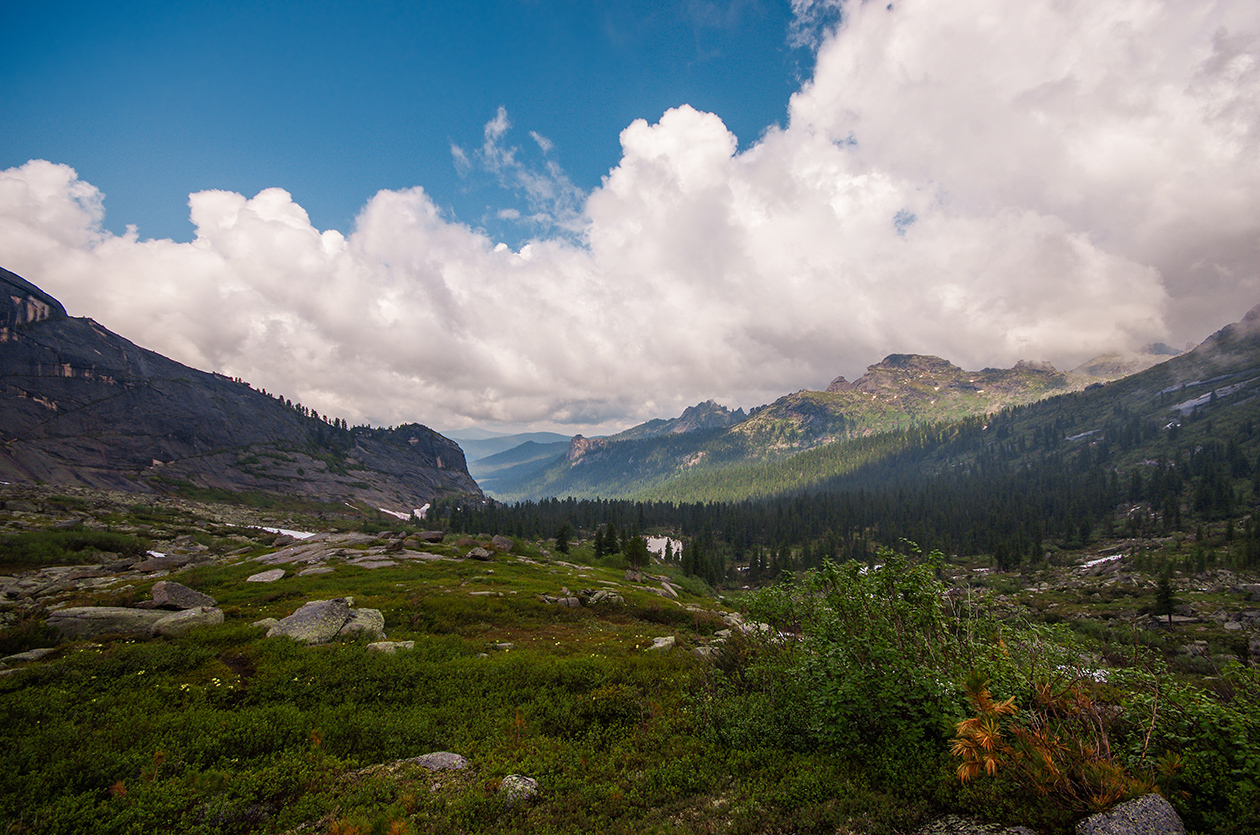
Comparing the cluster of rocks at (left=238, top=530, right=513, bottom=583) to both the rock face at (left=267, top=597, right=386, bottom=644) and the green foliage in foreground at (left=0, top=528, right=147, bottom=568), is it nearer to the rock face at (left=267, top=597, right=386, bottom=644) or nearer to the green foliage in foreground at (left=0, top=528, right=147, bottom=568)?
the rock face at (left=267, top=597, right=386, bottom=644)

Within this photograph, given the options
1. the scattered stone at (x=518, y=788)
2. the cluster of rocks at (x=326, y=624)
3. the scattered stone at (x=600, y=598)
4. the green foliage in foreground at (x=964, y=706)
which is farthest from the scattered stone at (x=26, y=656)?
the scattered stone at (x=600, y=598)

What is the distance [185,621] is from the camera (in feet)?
70.4

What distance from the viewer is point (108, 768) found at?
10594mm

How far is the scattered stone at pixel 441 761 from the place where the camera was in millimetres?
12648

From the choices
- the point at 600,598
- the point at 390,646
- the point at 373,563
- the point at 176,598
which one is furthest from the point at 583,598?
the point at 176,598

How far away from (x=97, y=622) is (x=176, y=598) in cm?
536

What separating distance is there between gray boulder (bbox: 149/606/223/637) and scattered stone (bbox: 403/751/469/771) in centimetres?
1642

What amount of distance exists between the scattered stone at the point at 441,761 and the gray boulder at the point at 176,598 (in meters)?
21.9

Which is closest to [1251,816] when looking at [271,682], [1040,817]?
[1040,817]

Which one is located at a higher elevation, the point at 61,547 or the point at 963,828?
the point at 963,828

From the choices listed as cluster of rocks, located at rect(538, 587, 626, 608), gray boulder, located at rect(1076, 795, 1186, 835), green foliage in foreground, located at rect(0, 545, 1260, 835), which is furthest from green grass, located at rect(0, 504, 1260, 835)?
cluster of rocks, located at rect(538, 587, 626, 608)

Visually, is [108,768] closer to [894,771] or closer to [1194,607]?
[894,771]

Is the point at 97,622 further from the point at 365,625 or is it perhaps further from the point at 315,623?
the point at 365,625

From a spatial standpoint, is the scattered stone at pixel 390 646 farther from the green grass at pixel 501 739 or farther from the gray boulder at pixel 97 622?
the gray boulder at pixel 97 622
